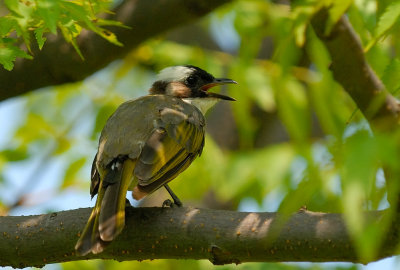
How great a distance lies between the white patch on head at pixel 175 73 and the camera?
659 cm

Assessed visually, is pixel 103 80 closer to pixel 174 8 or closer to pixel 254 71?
pixel 254 71

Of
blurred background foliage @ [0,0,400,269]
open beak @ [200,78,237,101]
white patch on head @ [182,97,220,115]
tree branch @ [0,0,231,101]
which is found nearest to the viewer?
blurred background foliage @ [0,0,400,269]

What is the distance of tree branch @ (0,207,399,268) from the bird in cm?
14

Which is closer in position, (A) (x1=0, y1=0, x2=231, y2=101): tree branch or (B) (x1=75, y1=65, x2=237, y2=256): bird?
(B) (x1=75, y1=65, x2=237, y2=256): bird

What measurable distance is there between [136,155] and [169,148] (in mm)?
314

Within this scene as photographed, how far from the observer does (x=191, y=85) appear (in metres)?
6.59

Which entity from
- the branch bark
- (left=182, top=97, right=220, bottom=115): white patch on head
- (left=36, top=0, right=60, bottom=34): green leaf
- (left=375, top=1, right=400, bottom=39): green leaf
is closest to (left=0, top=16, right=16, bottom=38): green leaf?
(left=36, top=0, right=60, bottom=34): green leaf

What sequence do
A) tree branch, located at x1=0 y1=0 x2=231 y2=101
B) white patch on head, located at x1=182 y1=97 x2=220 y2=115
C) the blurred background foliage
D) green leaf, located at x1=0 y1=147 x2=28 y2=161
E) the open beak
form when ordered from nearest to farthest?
the blurred background foliage → tree branch, located at x1=0 y1=0 x2=231 y2=101 → the open beak → white patch on head, located at x1=182 y1=97 x2=220 y2=115 → green leaf, located at x1=0 y1=147 x2=28 y2=161

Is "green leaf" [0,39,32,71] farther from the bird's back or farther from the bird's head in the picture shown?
the bird's head

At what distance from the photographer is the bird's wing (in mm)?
4422

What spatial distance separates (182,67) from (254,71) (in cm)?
65

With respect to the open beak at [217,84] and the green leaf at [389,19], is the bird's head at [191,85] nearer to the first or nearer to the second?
the open beak at [217,84]

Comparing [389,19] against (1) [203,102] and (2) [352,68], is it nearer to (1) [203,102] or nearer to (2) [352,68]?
(2) [352,68]

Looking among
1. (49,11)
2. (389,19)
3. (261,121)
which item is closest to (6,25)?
(49,11)
